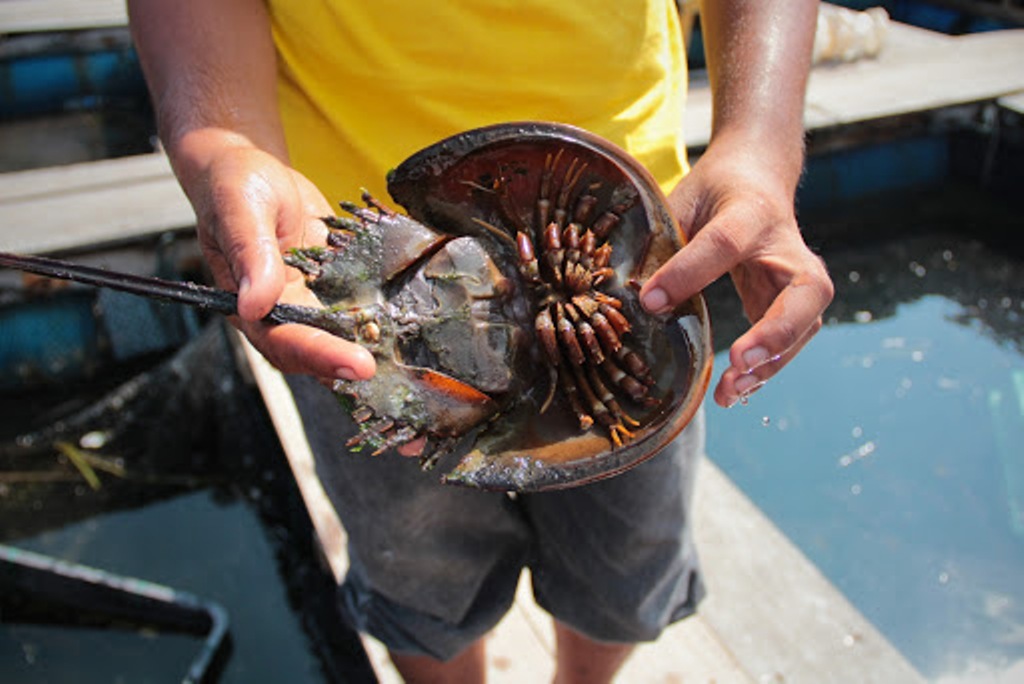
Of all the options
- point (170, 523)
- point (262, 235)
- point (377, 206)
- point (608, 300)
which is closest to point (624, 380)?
point (608, 300)

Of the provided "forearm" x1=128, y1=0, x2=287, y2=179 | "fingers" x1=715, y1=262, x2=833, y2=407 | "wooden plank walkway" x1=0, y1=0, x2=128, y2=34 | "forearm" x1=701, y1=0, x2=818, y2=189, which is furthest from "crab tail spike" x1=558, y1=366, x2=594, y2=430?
"wooden plank walkway" x1=0, y1=0, x2=128, y2=34

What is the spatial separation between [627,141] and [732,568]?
1.54m

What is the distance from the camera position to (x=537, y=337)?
1.37 m

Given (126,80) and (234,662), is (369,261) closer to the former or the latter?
(234,662)

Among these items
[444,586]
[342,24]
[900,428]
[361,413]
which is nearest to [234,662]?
[444,586]

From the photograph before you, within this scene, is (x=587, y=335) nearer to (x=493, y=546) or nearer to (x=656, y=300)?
(x=656, y=300)

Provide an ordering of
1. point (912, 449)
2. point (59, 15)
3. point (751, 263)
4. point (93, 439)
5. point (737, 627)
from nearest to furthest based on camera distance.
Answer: point (751, 263) < point (737, 627) < point (93, 439) < point (912, 449) < point (59, 15)

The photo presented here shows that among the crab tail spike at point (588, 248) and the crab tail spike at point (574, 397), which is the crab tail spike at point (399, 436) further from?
the crab tail spike at point (588, 248)

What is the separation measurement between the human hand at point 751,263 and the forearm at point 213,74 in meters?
0.67

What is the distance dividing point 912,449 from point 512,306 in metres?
2.88

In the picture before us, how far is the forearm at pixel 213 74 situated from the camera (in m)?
1.29

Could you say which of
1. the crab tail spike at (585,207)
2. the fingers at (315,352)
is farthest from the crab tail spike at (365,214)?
the crab tail spike at (585,207)

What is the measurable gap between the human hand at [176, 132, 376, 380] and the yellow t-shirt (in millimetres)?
136

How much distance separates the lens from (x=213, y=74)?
1314mm
